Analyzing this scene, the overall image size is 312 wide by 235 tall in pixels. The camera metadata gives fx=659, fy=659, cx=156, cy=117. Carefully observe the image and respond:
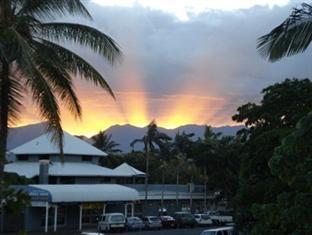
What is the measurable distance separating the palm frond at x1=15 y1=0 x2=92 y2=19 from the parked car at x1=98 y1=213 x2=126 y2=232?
136 feet

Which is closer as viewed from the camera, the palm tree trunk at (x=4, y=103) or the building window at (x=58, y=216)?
the palm tree trunk at (x=4, y=103)

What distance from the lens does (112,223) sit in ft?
182

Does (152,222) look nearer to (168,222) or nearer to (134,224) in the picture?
(168,222)

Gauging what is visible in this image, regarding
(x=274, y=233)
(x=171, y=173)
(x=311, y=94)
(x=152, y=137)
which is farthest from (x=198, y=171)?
(x=274, y=233)

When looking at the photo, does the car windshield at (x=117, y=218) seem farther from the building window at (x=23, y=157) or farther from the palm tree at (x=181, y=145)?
the palm tree at (x=181, y=145)

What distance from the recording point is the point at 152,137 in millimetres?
106438

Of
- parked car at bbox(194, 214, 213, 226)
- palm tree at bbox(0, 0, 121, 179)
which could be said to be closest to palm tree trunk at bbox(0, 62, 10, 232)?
palm tree at bbox(0, 0, 121, 179)

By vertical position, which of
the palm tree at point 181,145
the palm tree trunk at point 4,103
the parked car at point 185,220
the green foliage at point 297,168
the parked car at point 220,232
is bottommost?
the parked car at point 220,232

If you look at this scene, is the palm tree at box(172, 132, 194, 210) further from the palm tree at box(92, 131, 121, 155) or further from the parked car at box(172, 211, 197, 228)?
the parked car at box(172, 211, 197, 228)

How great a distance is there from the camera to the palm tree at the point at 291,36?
504 inches

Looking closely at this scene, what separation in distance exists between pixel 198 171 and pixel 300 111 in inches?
2690

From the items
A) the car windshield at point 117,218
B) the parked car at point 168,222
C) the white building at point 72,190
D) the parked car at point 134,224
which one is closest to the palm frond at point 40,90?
the white building at point 72,190

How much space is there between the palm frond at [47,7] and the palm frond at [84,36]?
16.2 inches

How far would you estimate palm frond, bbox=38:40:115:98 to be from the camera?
15.3m
